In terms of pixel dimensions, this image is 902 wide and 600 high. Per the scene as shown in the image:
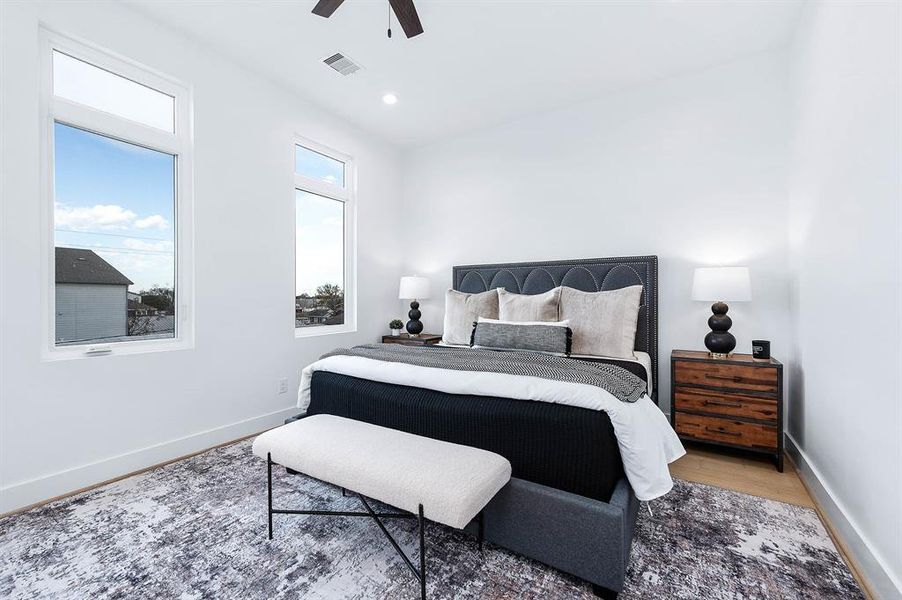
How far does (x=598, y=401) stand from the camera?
1.63 metres

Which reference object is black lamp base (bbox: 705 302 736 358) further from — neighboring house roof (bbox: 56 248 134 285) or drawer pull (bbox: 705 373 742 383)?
neighboring house roof (bbox: 56 248 134 285)

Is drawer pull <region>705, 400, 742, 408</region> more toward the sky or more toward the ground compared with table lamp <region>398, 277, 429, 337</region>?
more toward the ground

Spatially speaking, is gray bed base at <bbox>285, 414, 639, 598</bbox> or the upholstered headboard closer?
gray bed base at <bbox>285, 414, 639, 598</bbox>

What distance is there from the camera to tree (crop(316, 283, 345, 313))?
4.12 m

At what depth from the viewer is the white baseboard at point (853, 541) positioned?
141 centimetres

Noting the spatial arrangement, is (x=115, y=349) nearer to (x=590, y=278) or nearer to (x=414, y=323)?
(x=414, y=323)

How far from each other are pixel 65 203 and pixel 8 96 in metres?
0.58

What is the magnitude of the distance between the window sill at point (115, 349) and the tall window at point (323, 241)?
1017 millimetres

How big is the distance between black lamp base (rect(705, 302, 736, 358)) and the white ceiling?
1.98 metres

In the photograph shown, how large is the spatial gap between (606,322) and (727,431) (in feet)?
3.52

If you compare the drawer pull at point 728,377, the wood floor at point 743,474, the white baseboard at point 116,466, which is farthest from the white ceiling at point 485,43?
the wood floor at point 743,474

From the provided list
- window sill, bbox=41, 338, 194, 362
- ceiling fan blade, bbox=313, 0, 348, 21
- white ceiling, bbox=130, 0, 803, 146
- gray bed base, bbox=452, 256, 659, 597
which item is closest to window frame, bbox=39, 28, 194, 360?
window sill, bbox=41, 338, 194, 362

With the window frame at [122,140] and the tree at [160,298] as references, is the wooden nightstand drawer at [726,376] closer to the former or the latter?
the window frame at [122,140]

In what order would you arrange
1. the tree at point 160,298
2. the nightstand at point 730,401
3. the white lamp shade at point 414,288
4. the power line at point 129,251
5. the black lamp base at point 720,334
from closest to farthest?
the power line at point 129,251 < the nightstand at point 730,401 < the tree at point 160,298 < the black lamp base at point 720,334 < the white lamp shade at point 414,288
